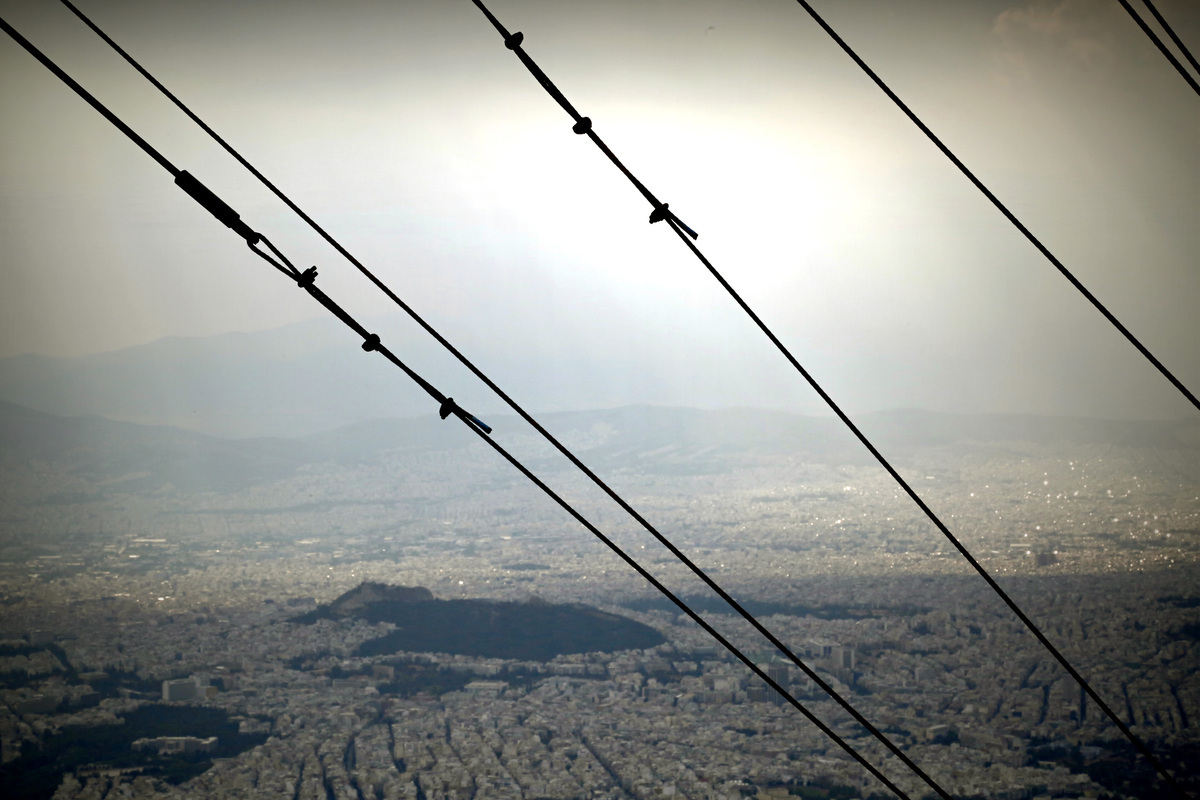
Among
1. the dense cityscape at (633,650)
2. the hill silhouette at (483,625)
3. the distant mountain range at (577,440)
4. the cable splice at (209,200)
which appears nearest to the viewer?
the cable splice at (209,200)

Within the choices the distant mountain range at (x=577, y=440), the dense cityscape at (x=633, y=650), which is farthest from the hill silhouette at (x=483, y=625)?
the distant mountain range at (x=577, y=440)

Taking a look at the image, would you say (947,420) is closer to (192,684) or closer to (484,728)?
(484,728)

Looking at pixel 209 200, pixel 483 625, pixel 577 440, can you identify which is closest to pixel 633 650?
pixel 483 625

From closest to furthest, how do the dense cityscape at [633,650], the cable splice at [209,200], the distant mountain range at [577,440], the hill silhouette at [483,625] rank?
the cable splice at [209,200] → the dense cityscape at [633,650] → the hill silhouette at [483,625] → the distant mountain range at [577,440]

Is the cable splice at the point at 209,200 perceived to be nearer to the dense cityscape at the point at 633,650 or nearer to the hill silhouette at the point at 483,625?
the dense cityscape at the point at 633,650

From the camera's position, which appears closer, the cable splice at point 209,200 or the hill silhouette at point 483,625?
the cable splice at point 209,200

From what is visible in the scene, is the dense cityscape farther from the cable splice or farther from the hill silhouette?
the cable splice
